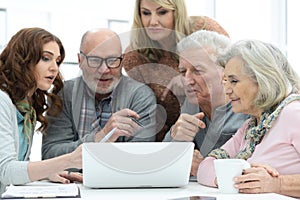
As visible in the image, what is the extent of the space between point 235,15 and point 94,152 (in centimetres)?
235

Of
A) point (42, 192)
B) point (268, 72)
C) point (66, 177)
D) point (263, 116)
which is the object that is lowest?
point (66, 177)

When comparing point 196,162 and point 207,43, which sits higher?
point 207,43

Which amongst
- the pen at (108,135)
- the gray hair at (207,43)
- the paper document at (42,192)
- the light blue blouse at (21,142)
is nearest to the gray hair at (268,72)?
the gray hair at (207,43)

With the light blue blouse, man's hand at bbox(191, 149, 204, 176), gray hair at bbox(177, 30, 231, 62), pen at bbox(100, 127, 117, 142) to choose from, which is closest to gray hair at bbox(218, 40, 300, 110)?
gray hair at bbox(177, 30, 231, 62)

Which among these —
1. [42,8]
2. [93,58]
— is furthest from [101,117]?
[42,8]

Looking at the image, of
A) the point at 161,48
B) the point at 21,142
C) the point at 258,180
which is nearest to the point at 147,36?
the point at 161,48

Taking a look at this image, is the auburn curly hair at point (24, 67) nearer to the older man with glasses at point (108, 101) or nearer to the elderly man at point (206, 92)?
the older man with glasses at point (108, 101)

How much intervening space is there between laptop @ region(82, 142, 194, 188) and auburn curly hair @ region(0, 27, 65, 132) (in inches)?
17.3

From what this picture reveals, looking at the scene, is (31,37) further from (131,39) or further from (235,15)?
(235,15)

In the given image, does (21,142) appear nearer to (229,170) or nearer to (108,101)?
(108,101)

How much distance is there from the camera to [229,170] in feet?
4.14

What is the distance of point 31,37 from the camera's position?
5.72ft

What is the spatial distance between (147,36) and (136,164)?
0.59 metres

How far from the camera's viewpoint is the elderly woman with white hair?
1296 millimetres
